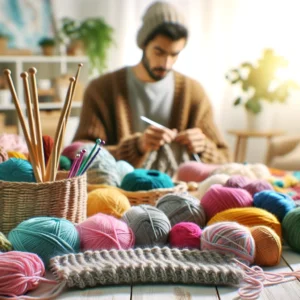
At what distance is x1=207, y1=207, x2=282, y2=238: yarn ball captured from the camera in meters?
0.99

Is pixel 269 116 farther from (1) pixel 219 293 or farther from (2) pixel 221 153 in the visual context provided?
(1) pixel 219 293

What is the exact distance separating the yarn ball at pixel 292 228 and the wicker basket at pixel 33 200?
383 millimetres

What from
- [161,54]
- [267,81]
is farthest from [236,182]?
[267,81]

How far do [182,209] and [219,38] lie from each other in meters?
3.22

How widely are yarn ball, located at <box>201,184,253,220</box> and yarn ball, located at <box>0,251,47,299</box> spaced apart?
0.37 metres

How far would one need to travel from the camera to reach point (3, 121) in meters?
3.72

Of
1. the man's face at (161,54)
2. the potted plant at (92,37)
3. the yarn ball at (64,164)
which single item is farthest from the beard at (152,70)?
the potted plant at (92,37)

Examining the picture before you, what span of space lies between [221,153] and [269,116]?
1.70 meters

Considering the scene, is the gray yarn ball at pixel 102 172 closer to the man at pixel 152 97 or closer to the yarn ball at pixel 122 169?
the yarn ball at pixel 122 169

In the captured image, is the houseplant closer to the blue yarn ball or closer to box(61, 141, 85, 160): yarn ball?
box(61, 141, 85, 160): yarn ball

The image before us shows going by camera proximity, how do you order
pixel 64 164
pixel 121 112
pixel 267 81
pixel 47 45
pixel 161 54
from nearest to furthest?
pixel 64 164 → pixel 161 54 → pixel 121 112 → pixel 267 81 → pixel 47 45

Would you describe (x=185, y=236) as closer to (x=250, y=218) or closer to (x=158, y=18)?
(x=250, y=218)

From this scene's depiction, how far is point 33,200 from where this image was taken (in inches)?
37.1

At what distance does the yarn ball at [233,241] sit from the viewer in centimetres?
89
